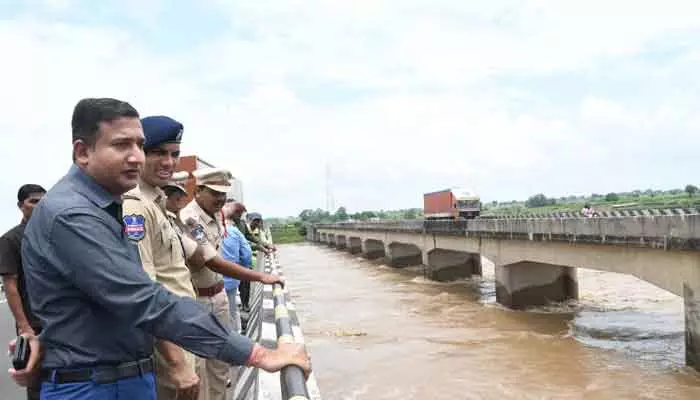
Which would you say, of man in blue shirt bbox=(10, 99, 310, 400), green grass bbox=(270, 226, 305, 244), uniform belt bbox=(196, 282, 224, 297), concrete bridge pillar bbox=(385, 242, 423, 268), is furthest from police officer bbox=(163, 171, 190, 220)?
green grass bbox=(270, 226, 305, 244)

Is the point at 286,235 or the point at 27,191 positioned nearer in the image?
the point at 27,191

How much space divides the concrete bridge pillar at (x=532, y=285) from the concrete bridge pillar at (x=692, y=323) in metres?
8.13

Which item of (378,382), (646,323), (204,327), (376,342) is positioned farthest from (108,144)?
(646,323)

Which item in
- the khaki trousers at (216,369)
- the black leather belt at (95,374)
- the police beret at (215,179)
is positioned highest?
the police beret at (215,179)

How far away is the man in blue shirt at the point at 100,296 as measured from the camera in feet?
5.97

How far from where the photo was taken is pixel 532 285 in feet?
63.0

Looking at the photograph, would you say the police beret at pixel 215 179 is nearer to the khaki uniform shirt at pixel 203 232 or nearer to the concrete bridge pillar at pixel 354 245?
the khaki uniform shirt at pixel 203 232

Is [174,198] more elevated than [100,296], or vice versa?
[174,198]

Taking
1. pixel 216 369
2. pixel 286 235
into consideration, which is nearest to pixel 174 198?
pixel 216 369

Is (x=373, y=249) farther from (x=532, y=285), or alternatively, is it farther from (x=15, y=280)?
(x=15, y=280)

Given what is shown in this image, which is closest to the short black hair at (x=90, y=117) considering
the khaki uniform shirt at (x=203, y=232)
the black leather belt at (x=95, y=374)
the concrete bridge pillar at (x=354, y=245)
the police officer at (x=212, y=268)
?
the black leather belt at (x=95, y=374)

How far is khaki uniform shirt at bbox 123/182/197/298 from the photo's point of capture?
252 centimetres

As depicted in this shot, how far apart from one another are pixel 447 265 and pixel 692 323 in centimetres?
1828

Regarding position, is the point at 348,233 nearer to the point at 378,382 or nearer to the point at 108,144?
the point at 378,382
